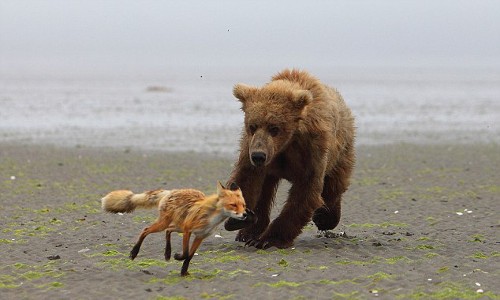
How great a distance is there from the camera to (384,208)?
13594mm

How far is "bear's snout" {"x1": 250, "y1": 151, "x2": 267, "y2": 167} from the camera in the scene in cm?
898

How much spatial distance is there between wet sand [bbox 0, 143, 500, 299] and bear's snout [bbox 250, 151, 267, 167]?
3.17 feet

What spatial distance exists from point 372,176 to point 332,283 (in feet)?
32.4

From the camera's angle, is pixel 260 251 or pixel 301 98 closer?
pixel 301 98

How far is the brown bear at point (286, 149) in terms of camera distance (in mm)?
9281

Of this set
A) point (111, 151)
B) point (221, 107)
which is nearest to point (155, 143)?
point (111, 151)

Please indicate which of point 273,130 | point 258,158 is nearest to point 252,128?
point 273,130

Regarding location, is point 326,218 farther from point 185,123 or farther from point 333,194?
point 185,123

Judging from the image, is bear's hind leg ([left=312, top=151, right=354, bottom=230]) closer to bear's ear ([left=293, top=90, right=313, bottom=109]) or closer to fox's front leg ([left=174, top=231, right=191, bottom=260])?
bear's ear ([left=293, top=90, right=313, bottom=109])

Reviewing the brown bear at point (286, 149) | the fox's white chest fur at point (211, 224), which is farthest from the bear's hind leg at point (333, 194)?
the fox's white chest fur at point (211, 224)

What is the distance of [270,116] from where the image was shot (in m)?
9.25

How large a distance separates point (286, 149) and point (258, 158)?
0.78 metres

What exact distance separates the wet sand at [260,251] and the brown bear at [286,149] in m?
0.37

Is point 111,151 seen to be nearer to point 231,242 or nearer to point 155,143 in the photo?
point 155,143
